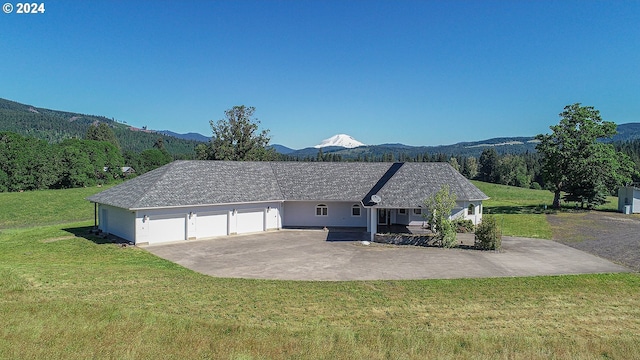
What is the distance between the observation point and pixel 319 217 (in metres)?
30.5

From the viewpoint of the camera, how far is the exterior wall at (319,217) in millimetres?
30375

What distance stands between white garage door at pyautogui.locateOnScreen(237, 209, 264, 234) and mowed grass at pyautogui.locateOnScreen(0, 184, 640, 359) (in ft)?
30.0

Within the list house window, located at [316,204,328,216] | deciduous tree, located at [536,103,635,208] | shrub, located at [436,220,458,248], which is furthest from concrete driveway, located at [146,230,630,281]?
deciduous tree, located at [536,103,635,208]

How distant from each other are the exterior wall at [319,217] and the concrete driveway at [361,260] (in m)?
4.91

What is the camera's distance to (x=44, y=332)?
30.3 ft

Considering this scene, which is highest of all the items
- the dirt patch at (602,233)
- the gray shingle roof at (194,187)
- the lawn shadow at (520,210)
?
the gray shingle roof at (194,187)

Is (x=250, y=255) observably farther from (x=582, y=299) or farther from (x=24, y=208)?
(x=24, y=208)

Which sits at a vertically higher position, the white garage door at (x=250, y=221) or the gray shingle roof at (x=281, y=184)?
the gray shingle roof at (x=281, y=184)

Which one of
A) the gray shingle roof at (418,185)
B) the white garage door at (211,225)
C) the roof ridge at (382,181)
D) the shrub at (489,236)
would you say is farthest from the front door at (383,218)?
the white garage door at (211,225)

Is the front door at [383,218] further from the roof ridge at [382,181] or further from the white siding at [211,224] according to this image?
the white siding at [211,224]

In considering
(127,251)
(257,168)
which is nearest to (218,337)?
(127,251)

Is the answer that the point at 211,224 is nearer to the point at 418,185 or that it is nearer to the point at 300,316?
the point at 418,185

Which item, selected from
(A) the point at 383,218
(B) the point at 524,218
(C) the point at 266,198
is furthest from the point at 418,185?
(B) the point at 524,218

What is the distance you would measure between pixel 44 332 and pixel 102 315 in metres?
1.63
